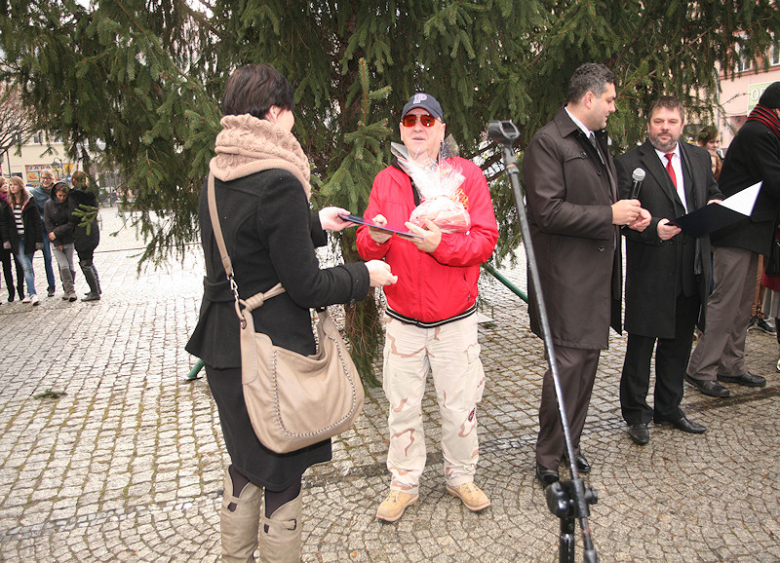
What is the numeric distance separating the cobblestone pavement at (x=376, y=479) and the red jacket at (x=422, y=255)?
1.12 meters

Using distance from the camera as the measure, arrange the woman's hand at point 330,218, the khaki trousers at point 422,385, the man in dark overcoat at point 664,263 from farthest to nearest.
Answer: the man in dark overcoat at point 664,263, the khaki trousers at point 422,385, the woman's hand at point 330,218

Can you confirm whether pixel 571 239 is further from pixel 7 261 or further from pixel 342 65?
pixel 7 261

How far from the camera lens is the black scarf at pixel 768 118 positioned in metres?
4.25

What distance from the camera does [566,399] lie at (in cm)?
317

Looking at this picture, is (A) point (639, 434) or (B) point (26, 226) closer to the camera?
(A) point (639, 434)

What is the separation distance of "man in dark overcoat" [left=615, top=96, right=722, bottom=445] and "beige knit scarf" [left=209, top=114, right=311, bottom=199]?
2429mm

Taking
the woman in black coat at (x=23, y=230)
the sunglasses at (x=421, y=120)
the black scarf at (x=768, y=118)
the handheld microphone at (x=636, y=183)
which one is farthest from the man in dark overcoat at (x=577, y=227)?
the woman in black coat at (x=23, y=230)

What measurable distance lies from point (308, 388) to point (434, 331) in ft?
3.35

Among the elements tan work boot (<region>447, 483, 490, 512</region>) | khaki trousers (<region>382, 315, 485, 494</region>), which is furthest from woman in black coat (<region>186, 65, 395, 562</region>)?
tan work boot (<region>447, 483, 490, 512</region>)

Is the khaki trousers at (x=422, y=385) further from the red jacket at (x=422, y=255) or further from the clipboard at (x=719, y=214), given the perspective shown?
the clipboard at (x=719, y=214)

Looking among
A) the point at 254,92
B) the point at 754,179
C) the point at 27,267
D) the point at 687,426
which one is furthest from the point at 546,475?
the point at 27,267

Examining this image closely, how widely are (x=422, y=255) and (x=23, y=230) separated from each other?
29.0 ft

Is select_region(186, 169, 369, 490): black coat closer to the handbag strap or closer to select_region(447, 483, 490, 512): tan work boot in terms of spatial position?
the handbag strap

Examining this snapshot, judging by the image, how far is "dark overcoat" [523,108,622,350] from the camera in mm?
3039
